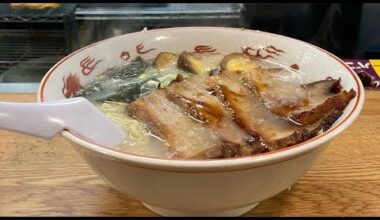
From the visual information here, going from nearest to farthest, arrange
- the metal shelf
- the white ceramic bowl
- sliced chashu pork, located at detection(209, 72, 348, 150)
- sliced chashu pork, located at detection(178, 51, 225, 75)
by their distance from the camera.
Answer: the white ceramic bowl → sliced chashu pork, located at detection(209, 72, 348, 150) → sliced chashu pork, located at detection(178, 51, 225, 75) → the metal shelf

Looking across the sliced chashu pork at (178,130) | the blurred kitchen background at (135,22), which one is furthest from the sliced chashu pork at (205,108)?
the blurred kitchen background at (135,22)

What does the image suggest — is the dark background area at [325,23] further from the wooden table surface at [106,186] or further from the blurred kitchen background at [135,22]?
the wooden table surface at [106,186]

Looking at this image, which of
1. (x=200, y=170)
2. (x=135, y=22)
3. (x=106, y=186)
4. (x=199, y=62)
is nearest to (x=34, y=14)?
(x=135, y=22)

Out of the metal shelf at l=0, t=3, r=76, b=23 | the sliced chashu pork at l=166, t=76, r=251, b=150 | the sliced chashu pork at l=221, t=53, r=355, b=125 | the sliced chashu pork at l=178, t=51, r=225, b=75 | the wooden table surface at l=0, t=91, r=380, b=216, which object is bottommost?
the metal shelf at l=0, t=3, r=76, b=23

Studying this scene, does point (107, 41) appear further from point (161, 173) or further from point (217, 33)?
point (161, 173)

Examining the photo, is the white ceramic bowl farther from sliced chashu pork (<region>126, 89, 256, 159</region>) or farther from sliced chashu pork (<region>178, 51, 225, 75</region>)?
sliced chashu pork (<region>178, 51, 225, 75</region>)

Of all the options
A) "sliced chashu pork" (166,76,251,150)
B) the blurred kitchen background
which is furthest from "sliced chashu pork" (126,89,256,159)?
the blurred kitchen background
